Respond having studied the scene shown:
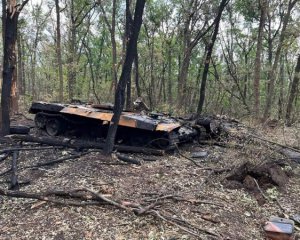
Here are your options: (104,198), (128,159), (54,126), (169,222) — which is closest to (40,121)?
(54,126)

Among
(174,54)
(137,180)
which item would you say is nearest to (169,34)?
(174,54)

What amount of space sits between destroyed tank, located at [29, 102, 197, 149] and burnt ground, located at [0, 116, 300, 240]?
676 millimetres

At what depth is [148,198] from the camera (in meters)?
5.33

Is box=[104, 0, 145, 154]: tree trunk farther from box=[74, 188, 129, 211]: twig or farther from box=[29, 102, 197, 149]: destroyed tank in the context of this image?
box=[74, 188, 129, 211]: twig

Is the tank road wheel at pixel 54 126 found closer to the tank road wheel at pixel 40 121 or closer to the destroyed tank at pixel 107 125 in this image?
the destroyed tank at pixel 107 125

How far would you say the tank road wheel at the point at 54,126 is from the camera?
937cm

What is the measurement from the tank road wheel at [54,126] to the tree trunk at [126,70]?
2.57 meters

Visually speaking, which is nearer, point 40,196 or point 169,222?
point 169,222

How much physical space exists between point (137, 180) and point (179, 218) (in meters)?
1.56

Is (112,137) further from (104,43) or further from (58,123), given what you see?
(104,43)

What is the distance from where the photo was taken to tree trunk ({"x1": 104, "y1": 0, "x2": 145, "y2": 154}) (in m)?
6.72

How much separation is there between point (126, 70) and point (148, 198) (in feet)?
9.35

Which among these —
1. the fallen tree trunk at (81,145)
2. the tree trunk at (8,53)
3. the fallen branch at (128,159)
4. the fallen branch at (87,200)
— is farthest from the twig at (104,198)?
the tree trunk at (8,53)

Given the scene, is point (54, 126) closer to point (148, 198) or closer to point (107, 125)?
point (107, 125)
